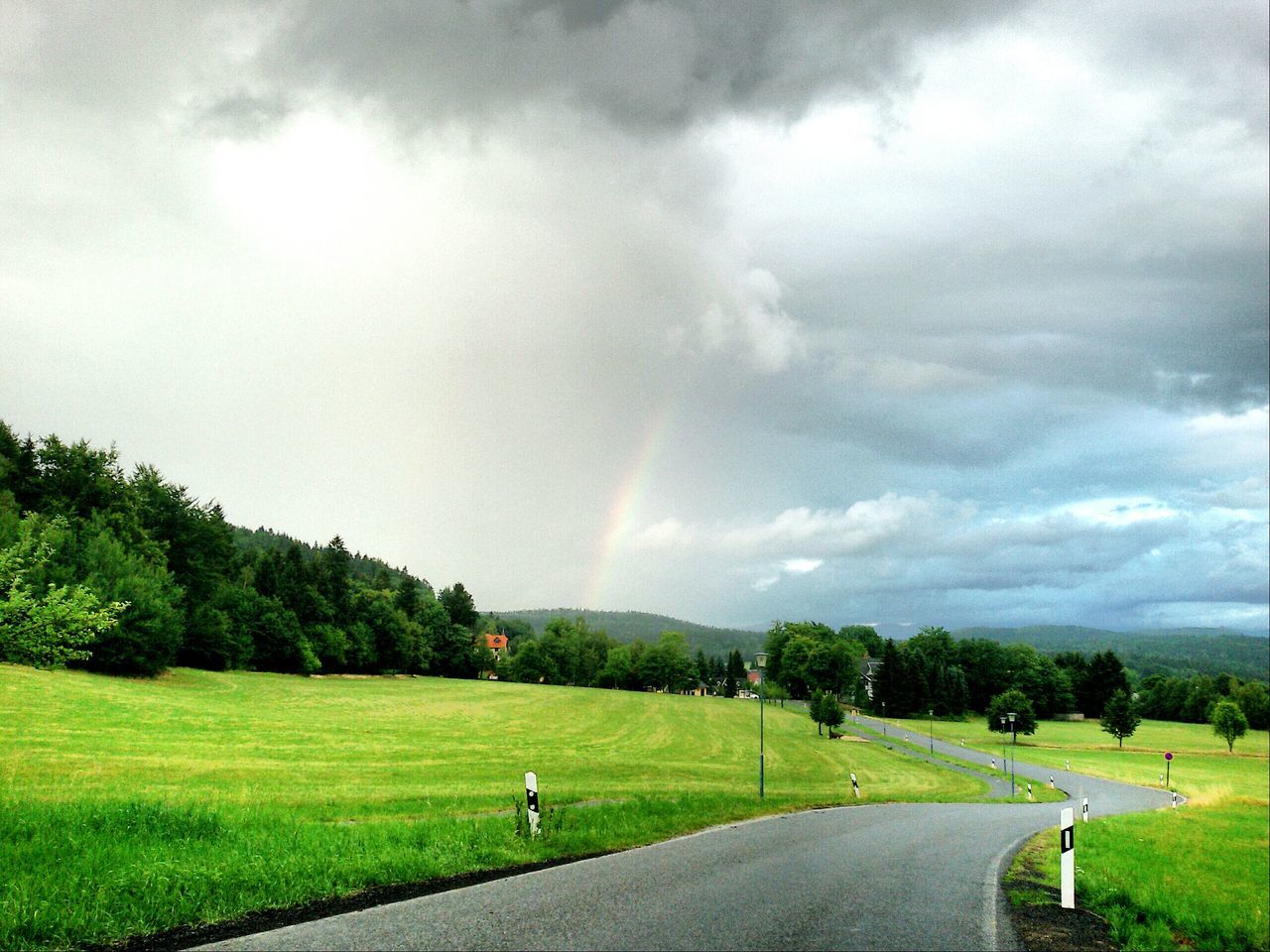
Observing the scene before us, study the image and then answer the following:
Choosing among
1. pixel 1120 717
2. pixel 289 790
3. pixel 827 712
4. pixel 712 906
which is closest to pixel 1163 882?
pixel 712 906

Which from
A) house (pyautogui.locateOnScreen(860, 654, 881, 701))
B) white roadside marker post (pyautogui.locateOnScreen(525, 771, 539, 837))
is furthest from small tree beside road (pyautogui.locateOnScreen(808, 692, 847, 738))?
white roadside marker post (pyautogui.locateOnScreen(525, 771, 539, 837))

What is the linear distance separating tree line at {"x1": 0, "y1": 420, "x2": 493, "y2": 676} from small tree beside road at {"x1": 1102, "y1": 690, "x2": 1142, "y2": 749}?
298 ft

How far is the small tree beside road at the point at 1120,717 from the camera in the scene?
98438 millimetres

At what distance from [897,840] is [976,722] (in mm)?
120396

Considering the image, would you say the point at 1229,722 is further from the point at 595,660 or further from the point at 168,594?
Answer: the point at 168,594

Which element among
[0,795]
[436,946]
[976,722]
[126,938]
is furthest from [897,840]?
[976,722]

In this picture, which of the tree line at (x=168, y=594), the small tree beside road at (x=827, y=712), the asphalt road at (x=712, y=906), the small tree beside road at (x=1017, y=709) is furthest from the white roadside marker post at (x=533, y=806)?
the small tree beside road at (x=1017, y=709)

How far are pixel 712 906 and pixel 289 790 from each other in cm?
2058

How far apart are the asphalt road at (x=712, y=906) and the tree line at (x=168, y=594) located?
12.2 metres

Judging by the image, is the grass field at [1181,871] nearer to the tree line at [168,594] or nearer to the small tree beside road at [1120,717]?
the tree line at [168,594]

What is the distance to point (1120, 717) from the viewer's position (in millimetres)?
98688

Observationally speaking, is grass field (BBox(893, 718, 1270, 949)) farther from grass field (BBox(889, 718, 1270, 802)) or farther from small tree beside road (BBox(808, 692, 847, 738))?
small tree beside road (BBox(808, 692, 847, 738))

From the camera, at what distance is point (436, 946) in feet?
23.8

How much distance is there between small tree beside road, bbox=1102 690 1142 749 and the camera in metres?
98.4
